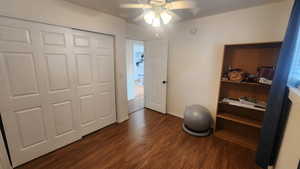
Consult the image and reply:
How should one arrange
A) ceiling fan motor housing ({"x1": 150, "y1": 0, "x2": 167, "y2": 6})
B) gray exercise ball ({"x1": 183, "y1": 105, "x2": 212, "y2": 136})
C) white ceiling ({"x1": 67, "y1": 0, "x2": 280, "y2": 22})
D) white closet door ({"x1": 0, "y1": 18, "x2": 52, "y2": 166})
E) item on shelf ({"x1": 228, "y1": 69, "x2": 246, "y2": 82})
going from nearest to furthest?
ceiling fan motor housing ({"x1": 150, "y1": 0, "x2": 167, "y2": 6}) → white closet door ({"x1": 0, "y1": 18, "x2": 52, "y2": 166}) → white ceiling ({"x1": 67, "y1": 0, "x2": 280, "y2": 22}) → item on shelf ({"x1": 228, "y1": 69, "x2": 246, "y2": 82}) → gray exercise ball ({"x1": 183, "y1": 105, "x2": 212, "y2": 136})

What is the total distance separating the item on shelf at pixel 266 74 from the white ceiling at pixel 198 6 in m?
0.99

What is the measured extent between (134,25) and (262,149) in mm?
3214

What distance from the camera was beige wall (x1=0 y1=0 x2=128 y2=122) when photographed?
152cm

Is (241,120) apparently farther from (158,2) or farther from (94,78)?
(94,78)

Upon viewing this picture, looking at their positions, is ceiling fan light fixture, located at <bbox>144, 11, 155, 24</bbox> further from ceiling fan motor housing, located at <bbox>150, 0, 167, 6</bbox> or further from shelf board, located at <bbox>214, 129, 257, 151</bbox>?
shelf board, located at <bbox>214, 129, 257, 151</bbox>

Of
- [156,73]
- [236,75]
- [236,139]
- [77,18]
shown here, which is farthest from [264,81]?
[77,18]

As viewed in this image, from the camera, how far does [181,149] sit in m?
2.09

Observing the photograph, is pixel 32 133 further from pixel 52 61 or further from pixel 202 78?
pixel 202 78

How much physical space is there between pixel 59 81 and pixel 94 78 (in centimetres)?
57

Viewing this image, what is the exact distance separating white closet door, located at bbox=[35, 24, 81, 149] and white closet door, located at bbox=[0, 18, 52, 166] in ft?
0.22

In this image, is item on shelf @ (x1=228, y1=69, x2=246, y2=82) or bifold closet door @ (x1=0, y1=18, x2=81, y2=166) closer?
bifold closet door @ (x1=0, y1=18, x2=81, y2=166)

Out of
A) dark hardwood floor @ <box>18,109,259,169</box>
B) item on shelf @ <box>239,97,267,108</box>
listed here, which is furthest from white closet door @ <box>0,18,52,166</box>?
item on shelf @ <box>239,97,267,108</box>

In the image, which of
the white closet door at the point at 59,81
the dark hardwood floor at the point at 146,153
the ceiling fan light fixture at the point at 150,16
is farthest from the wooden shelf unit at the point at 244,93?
the white closet door at the point at 59,81

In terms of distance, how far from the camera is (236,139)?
7.43ft
